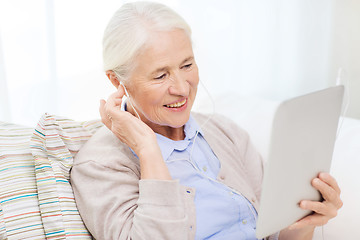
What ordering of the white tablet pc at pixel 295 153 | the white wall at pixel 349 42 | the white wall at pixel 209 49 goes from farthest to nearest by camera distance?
the white wall at pixel 349 42 < the white wall at pixel 209 49 < the white tablet pc at pixel 295 153

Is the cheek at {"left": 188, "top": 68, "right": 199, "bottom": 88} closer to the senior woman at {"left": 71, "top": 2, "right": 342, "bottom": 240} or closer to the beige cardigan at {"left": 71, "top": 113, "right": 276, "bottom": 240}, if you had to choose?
the senior woman at {"left": 71, "top": 2, "right": 342, "bottom": 240}

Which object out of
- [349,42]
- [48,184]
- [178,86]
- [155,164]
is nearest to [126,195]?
[155,164]

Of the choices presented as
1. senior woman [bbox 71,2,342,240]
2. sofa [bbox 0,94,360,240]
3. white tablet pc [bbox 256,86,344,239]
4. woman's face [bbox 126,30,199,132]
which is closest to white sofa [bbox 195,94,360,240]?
sofa [bbox 0,94,360,240]

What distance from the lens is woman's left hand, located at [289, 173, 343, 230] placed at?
115 cm

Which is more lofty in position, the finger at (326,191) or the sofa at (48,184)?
the finger at (326,191)

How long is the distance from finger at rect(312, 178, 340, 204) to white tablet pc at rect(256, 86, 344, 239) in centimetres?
1

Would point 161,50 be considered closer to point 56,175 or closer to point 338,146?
point 56,175

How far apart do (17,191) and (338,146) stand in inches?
45.4

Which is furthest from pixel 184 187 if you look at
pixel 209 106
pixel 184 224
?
pixel 209 106

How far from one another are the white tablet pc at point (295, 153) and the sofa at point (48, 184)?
16.2 inches

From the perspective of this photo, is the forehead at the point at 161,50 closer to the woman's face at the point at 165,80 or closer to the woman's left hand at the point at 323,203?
the woman's face at the point at 165,80

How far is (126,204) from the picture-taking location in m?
1.27

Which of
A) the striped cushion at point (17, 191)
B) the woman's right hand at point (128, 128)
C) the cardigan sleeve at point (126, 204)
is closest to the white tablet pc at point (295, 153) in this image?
the cardigan sleeve at point (126, 204)

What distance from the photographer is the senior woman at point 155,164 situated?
122cm
